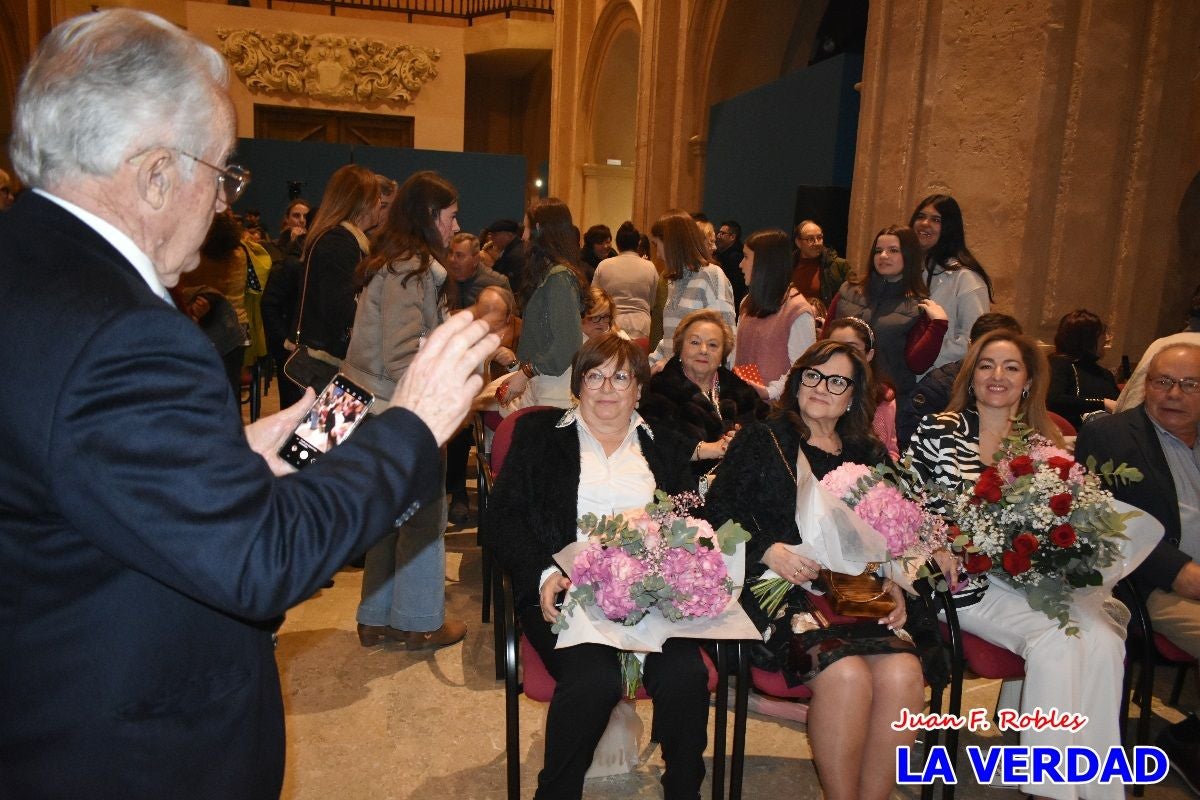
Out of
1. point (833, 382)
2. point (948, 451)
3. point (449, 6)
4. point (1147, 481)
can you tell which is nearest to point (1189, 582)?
point (1147, 481)

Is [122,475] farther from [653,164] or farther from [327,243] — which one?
[653,164]

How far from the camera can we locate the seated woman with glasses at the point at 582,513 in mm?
2424

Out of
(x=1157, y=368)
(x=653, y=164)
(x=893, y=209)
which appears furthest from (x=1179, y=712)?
(x=653, y=164)

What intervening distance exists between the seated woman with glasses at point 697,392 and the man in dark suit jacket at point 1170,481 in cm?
146

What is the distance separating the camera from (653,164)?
12.0m

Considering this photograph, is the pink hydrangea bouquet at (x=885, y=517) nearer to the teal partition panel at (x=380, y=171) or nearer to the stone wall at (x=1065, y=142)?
the stone wall at (x=1065, y=142)

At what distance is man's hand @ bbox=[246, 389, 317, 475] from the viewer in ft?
4.88

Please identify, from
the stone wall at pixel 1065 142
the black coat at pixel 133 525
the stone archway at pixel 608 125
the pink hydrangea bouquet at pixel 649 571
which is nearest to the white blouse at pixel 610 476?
the pink hydrangea bouquet at pixel 649 571

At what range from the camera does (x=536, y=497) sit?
288cm

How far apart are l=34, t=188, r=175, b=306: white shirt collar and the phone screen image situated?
15.4 inches

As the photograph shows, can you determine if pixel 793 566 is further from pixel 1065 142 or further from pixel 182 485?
pixel 1065 142

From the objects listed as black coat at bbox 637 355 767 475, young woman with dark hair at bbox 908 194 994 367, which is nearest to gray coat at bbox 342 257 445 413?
black coat at bbox 637 355 767 475

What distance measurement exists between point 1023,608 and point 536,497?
1.66 metres

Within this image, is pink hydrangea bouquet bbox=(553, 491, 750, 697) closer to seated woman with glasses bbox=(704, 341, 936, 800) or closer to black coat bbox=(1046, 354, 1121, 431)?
seated woman with glasses bbox=(704, 341, 936, 800)
